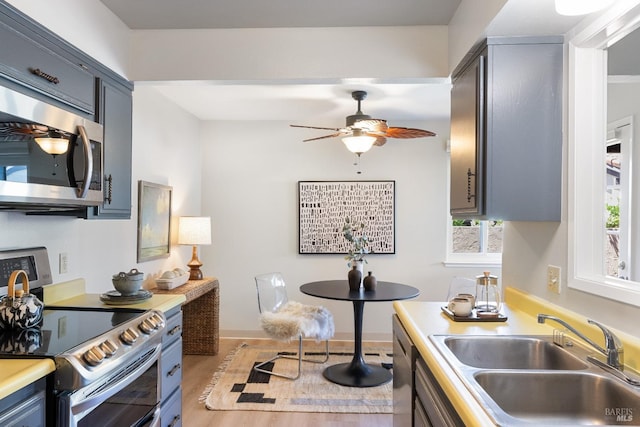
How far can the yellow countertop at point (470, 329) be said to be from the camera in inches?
42.7

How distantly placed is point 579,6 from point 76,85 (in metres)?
2.05

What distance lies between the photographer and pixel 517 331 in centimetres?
176

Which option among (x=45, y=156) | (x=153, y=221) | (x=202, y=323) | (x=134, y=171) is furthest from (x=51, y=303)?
(x=202, y=323)

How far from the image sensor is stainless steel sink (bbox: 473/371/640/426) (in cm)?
128

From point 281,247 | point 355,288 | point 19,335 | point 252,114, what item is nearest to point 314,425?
point 355,288

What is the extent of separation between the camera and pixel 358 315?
11.7ft

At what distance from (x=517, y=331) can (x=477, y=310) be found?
1.04 feet

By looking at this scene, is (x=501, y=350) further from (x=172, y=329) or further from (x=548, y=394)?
(x=172, y=329)

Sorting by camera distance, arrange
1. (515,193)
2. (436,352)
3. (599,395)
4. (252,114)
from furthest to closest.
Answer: (252,114) < (515,193) < (436,352) < (599,395)

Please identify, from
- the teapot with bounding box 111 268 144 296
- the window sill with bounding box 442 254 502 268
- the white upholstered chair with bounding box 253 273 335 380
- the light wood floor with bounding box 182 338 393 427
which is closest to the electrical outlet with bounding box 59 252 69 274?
the teapot with bounding box 111 268 144 296

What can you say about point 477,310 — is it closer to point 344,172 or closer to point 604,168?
point 604,168

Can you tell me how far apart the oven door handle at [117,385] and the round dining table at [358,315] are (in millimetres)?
1599

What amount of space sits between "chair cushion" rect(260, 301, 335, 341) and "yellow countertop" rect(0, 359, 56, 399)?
2.18 meters

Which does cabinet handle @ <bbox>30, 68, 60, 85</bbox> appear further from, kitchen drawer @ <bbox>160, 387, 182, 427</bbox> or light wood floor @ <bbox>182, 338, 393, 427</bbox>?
light wood floor @ <bbox>182, 338, 393, 427</bbox>
